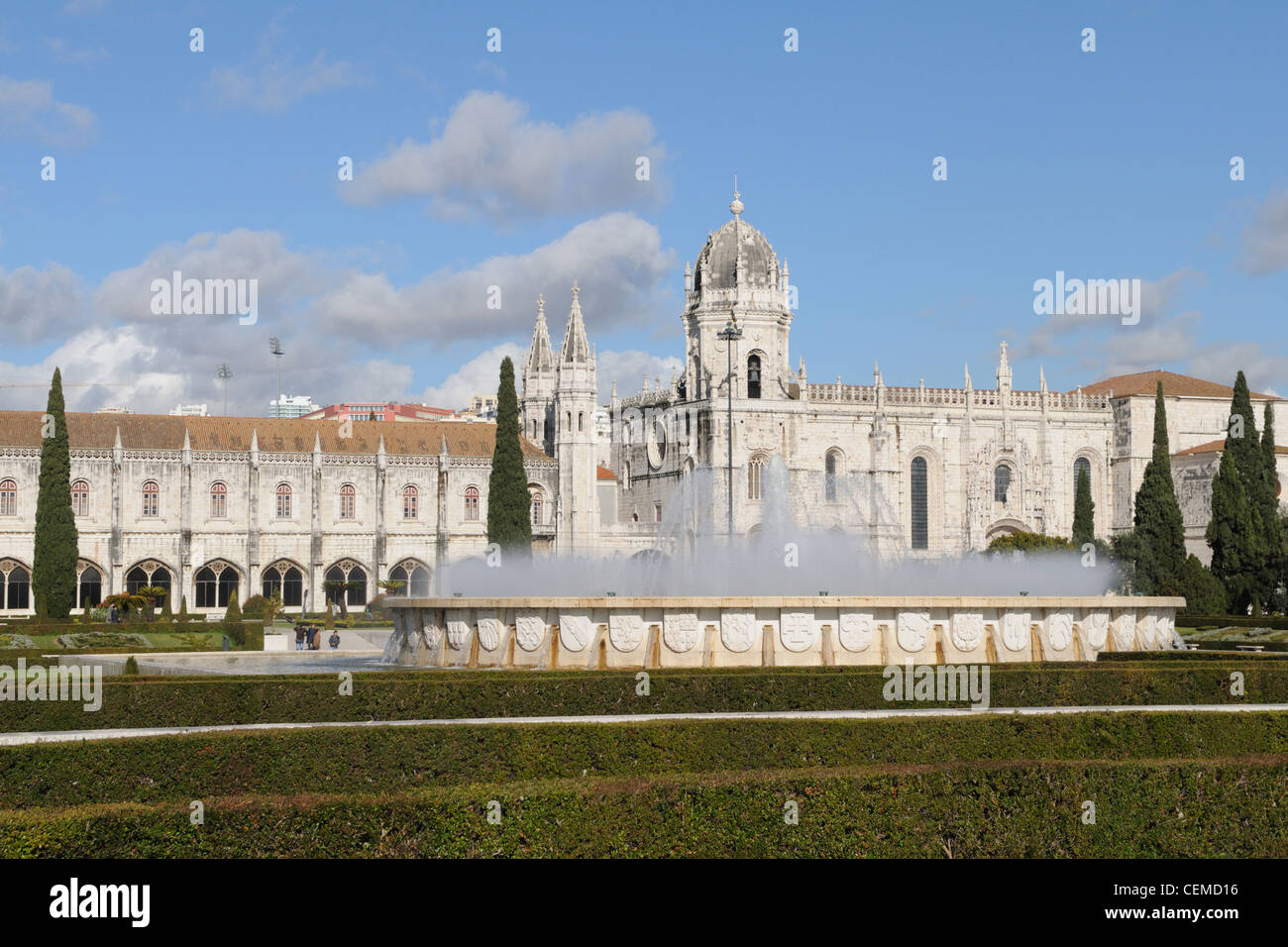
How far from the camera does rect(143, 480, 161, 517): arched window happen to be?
60875 millimetres

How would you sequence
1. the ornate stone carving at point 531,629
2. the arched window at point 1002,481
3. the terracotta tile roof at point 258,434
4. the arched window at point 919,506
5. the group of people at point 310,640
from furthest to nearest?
the arched window at point 1002,481, the arched window at point 919,506, the terracotta tile roof at point 258,434, the group of people at point 310,640, the ornate stone carving at point 531,629

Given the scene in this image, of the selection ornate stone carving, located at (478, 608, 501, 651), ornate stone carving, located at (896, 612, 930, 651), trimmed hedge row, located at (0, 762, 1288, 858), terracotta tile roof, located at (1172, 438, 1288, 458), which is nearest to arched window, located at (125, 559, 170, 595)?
ornate stone carving, located at (478, 608, 501, 651)

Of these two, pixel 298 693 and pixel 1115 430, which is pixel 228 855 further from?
pixel 1115 430

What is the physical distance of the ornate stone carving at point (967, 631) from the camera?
24.2 meters

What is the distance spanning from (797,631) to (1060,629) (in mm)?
5066

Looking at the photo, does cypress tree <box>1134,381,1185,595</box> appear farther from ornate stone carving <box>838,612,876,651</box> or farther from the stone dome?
ornate stone carving <box>838,612,876,651</box>

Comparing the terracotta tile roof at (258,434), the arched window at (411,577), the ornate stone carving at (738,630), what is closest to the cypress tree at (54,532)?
the terracotta tile roof at (258,434)

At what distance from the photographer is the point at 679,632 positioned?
76.5 feet

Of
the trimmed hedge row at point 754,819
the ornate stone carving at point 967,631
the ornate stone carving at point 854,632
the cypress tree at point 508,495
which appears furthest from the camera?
the cypress tree at point 508,495

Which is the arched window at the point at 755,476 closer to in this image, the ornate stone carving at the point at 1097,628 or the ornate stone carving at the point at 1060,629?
the ornate stone carving at the point at 1097,628

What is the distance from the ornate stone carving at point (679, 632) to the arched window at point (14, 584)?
42.8 meters

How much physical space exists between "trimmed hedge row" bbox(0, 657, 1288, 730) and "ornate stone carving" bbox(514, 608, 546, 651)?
2634 millimetres
